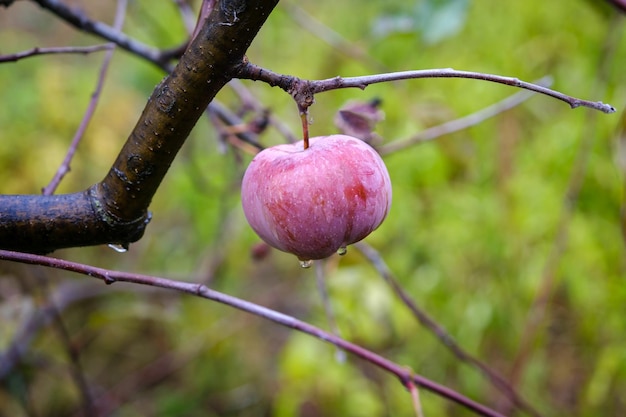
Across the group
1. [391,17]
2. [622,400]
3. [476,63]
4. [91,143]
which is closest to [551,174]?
[476,63]

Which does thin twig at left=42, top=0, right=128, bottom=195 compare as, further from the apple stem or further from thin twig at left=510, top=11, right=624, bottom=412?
thin twig at left=510, top=11, right=624, bottom=412

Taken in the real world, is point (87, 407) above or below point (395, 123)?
below

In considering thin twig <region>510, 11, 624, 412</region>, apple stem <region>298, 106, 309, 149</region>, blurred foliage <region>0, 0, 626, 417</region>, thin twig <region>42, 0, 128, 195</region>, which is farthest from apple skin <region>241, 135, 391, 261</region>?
thin twig <region>510, 11, 624, 412</region>

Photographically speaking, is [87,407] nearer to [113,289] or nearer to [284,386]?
[284,386]

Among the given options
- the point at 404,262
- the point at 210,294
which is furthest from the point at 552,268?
the point at 210,294

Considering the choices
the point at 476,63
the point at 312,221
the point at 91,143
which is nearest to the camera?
the point at 312,221

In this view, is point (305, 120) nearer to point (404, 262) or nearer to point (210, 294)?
point (210, 294)
